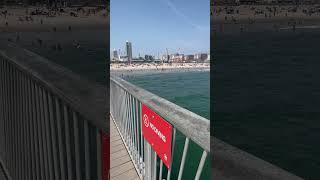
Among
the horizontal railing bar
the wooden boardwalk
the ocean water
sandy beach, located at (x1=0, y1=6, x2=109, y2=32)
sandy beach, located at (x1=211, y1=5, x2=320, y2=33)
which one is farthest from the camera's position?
sandy beach, located at (x1=211, y1=5, x2=320, y2=33)

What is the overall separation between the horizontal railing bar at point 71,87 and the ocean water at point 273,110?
341mm

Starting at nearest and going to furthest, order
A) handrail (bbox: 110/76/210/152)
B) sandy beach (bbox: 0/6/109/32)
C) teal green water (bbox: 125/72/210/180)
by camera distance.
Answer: handrail (bbox: 110/76/210/152)
teal green water (bbox: 125/72/210/180)
sandy beach (bbox: 0/6/109/32)

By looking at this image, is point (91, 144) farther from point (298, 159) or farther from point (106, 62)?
point (298, 159)

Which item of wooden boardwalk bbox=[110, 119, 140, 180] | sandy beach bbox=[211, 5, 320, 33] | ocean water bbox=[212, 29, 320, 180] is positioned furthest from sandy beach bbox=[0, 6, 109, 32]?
wooden boardwalk bbox=[110, 119, 140, 180]

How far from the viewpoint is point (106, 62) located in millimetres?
1286

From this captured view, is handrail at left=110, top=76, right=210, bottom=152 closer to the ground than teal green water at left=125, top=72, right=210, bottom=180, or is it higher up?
higher up

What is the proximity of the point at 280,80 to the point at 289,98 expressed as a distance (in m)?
15.2

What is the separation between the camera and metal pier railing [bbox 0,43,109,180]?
1.18m

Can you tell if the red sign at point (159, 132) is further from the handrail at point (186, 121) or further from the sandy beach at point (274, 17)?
the sandy beach at point (274, 17)

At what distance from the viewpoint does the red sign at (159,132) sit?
5.01 feet

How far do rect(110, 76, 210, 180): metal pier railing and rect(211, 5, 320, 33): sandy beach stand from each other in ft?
271

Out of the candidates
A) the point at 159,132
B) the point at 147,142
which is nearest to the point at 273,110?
the point at 147,142

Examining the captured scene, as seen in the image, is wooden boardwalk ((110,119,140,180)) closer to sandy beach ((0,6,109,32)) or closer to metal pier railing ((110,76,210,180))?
metal pier railing ((110,76,210,180))

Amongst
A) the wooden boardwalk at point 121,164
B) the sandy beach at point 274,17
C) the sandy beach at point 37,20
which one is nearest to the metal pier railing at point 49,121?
the wooden boardwalk at point 121,164
